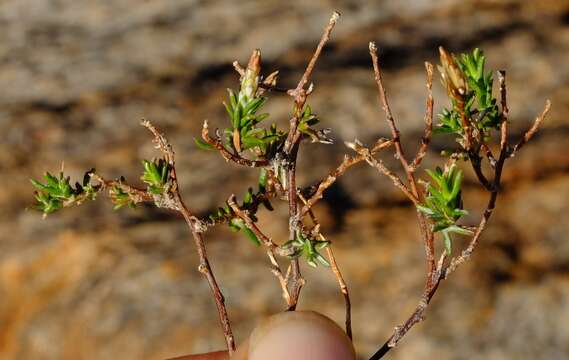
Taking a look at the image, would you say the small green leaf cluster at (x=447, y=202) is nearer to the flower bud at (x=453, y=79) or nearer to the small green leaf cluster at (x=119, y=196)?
the flower bud at (x=453, y=79)

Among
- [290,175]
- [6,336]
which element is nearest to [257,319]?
[6,336]

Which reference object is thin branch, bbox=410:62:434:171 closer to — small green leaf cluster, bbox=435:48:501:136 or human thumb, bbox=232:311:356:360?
small green leaf cluster, bbox=435:48:501:136

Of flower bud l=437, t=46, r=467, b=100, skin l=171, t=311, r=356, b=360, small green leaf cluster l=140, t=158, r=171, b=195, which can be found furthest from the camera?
skin l=171, t=311, r=356, b=360

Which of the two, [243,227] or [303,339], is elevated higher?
[243,227]

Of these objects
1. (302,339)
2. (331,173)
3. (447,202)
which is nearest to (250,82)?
(331,173)

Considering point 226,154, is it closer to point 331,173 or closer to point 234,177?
point 331,173

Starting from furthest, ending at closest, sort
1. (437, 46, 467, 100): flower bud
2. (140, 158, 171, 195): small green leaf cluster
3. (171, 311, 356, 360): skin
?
(171, 311, 356, 360): skin, (140, 158, 171, 195): small green leaf cluster, (437, 46, 467, 100): flower bud

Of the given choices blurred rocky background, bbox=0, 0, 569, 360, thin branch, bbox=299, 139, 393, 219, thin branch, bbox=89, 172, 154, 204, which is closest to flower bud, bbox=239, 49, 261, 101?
thin branch, bbox=299, 139, 393, 219
